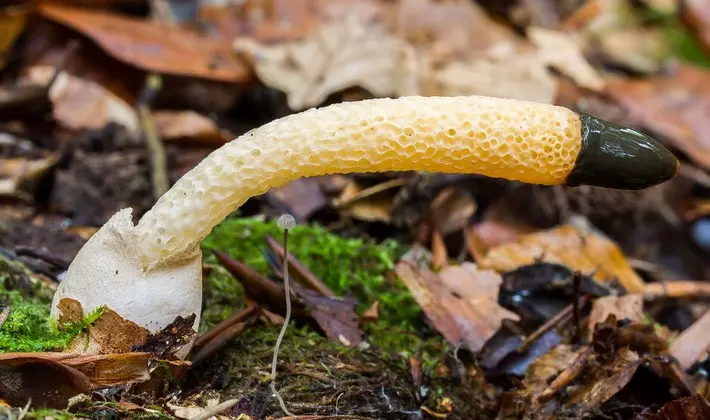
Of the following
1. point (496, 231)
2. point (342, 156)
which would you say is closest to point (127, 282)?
point (342, 156)

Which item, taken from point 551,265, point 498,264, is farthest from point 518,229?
point 551,265

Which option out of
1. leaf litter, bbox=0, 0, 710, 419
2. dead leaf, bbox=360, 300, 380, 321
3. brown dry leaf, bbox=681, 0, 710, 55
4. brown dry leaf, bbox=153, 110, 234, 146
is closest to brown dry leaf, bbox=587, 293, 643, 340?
leaf litter, bbox=0, 0, 710, 419

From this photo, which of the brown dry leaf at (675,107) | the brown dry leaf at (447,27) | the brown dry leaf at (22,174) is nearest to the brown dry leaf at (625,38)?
the brown dry leaf at (675,107)

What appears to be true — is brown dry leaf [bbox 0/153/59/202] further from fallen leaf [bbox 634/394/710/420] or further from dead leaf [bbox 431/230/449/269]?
fallen leaf [bbox 634/394/710/420]

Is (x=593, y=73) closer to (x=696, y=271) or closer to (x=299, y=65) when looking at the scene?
(x=696, y=271)

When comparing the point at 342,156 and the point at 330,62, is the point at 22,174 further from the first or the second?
the point at 342,156
